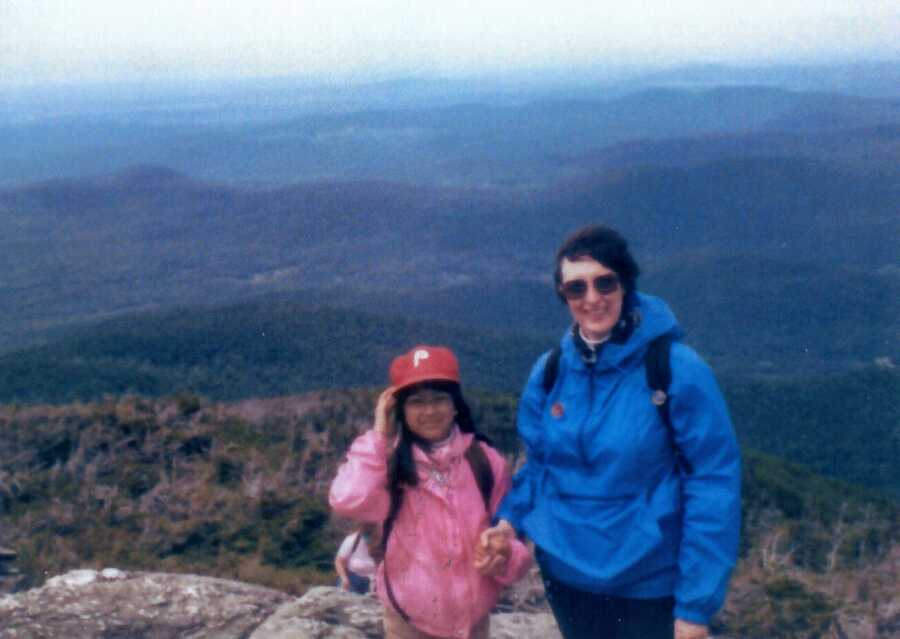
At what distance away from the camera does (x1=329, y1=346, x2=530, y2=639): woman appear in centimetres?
279

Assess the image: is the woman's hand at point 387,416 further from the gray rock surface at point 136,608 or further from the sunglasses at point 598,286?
the gray rock surface at point 136,608

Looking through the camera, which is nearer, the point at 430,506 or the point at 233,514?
the point at 430,506

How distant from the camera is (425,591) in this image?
2820 mm

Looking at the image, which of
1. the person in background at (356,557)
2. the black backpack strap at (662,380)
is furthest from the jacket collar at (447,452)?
the black backpack strap at (662,380)

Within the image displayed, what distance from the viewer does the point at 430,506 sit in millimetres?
2836

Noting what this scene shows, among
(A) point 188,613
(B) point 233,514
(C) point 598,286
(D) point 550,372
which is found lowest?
(B) point 233,514

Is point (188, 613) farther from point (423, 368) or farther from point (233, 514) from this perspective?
point (233, 514)

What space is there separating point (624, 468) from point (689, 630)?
1.44 ft

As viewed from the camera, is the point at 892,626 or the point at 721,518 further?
the point at 892,626

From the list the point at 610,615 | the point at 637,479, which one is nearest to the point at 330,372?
the point at 610,615

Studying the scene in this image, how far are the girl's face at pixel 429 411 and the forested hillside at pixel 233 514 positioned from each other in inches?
92.3

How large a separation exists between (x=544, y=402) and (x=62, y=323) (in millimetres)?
55152

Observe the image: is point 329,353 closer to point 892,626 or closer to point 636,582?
point 892,626

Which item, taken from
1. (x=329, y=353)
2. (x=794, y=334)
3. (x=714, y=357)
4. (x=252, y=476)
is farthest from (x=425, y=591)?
(x=794, y=334)
